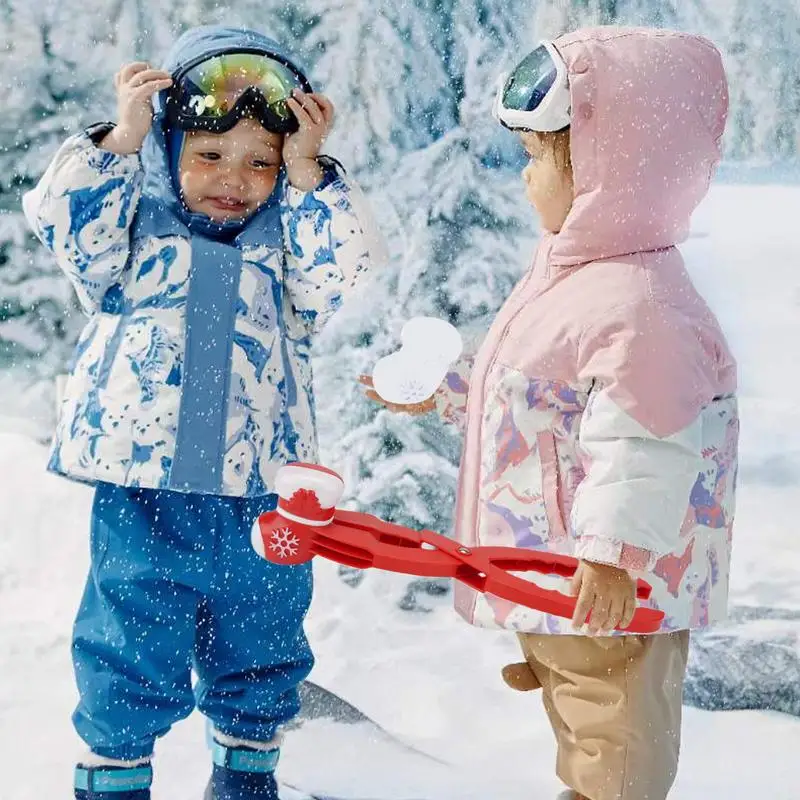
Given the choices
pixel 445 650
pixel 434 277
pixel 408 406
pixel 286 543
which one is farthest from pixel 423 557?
pixel 434 277

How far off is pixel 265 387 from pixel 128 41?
1184 mm

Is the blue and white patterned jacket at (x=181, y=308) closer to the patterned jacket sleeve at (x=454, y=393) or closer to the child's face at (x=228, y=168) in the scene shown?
the child's face at (x=228, y=168)

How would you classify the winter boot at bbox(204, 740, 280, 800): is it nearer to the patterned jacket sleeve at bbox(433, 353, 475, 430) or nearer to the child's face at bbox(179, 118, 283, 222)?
the patterned jacket sleeve at bbox(433, 353, 475, 430)

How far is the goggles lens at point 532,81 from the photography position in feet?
4.71

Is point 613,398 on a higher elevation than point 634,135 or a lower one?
lower

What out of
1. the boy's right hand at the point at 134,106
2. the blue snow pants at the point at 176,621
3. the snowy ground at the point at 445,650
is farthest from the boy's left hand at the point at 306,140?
the snowy ground at the point at 445,650

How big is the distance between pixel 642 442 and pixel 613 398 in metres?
0.06

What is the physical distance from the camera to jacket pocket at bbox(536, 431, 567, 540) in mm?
1457

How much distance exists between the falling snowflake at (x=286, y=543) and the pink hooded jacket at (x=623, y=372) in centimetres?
28

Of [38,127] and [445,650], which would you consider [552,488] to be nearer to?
[445,650]

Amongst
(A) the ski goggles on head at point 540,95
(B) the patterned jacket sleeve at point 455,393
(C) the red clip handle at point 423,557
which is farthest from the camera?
(B) the patterned jacket sleeve at point 455,393

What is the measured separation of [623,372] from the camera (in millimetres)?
1343

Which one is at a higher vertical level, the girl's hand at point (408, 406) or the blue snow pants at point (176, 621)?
the girl's hand at point (408, 406)

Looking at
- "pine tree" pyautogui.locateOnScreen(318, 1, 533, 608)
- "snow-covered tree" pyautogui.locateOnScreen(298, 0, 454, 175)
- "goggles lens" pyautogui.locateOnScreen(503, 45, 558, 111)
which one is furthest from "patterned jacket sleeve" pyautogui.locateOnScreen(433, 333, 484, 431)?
"snow-covered tree" pyautogui.locateOnScreen(298, 0, 454, 175)
